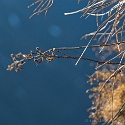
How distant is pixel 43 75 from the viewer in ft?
67.4

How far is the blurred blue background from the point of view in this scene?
19.2 meters

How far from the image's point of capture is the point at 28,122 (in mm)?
19812

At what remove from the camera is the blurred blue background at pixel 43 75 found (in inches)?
757

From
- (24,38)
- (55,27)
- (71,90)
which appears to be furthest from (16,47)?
(71,90)

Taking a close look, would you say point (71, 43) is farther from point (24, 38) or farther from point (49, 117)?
point (49, 117)

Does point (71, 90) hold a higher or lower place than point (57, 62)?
lower

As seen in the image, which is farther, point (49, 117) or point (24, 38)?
point (24, 38)

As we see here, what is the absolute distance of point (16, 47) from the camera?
21.4 metres

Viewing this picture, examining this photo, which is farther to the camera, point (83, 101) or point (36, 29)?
point (36, 29)

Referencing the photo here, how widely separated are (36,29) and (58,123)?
16.3 feet

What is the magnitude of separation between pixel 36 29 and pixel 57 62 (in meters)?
2.13

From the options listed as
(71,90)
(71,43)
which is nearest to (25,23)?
(71,43)

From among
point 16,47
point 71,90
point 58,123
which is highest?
point 16,47

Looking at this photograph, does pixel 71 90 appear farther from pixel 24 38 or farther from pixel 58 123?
pixel 24 38
